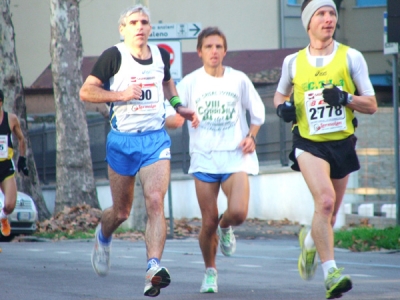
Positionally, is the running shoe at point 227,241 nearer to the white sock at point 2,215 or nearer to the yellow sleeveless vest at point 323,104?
the yellow sleeveless vest at point 323,104

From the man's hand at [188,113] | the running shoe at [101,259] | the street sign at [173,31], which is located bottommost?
the running shoe at [101,259]

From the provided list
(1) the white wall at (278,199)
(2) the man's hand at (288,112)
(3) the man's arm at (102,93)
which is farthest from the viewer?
(1) the white wall at (278,199)

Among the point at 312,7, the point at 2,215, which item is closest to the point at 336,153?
the point at 312,7

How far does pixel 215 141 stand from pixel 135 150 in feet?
2.52

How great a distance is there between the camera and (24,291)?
304 inches

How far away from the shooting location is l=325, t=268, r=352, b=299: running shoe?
20.7ft

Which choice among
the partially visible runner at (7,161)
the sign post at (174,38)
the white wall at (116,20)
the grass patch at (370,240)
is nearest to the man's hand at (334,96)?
the grass patch at (370,240)

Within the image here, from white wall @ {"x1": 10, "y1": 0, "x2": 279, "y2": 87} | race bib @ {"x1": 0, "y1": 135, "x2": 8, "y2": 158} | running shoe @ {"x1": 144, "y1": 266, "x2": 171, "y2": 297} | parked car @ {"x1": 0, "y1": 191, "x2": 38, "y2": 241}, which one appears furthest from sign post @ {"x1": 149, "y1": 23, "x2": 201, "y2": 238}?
white wall @ {"x1": 10, "y1": 0, "x2": 279, "y2": 87}

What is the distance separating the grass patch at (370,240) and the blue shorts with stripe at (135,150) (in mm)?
5280

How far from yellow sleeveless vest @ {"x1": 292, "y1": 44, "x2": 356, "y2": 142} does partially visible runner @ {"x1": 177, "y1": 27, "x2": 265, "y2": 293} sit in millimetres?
936

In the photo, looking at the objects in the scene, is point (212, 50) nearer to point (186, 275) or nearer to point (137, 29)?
point (137, 29)

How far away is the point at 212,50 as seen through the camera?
7.91m

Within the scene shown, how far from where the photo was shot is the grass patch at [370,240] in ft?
39.3

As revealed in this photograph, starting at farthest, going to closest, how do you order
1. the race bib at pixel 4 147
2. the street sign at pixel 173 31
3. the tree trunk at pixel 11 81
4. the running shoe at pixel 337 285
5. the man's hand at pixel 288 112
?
the tree trunk at pixel 11 81
the street sign at pixel 173 31
the race bib at pixel 4 147
the man's hand at pixel 288 112
the running shoe at pixel 337 285
